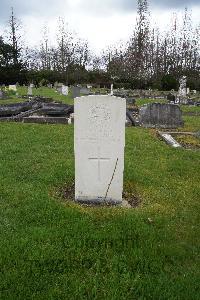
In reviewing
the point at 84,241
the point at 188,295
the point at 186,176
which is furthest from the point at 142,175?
the point at 188,295

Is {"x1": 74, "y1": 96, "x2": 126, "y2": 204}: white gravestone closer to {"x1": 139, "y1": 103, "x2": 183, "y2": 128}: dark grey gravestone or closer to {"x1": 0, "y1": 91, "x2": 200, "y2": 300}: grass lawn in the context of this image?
{"x1": 0, "y1": 91, "x2": 200, "y2": 300}: grass lawn

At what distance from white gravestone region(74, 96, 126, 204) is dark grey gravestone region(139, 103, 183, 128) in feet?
31.9

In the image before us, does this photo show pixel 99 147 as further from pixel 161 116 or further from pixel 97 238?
pixel 161 116

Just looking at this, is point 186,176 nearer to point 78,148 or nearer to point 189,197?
point 189,197

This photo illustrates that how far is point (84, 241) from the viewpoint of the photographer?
4707 millimetres

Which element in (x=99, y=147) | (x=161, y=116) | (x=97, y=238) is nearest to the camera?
(x=97, y=238)

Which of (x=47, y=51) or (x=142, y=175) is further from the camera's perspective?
(x=47, y=51)

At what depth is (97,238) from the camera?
479cm

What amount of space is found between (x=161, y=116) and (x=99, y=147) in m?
9.92

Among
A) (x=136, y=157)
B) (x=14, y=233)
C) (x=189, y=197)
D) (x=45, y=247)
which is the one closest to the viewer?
(x=45, y=247)

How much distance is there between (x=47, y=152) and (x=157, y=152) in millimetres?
2637

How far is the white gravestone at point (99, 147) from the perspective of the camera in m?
5.95

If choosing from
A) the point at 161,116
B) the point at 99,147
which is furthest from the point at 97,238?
the point at 161,116

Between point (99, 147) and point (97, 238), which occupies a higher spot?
point (99, 147)
